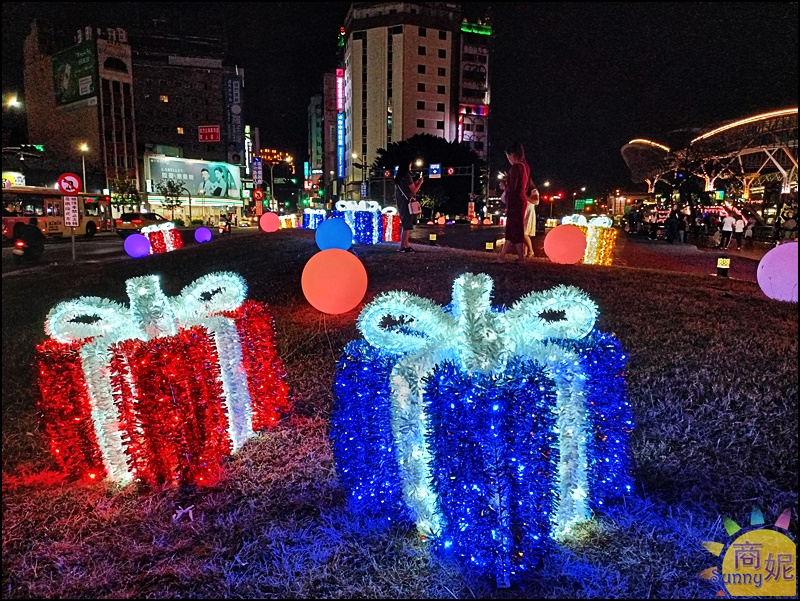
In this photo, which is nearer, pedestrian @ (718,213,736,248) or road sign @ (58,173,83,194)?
road sign @ (58,173,83,194)

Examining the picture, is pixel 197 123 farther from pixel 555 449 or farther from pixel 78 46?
pixel 555 449

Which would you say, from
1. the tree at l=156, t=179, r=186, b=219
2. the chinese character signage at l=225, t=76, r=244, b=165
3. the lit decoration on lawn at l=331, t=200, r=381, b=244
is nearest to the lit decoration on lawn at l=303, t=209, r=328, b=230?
the lit decoration on lawn at l=331, t=200, r=381, b=244

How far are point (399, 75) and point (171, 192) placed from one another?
3807 cm

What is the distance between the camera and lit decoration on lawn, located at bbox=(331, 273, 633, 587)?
217 cm

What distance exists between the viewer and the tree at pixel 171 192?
180ft

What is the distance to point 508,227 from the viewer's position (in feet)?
24.8

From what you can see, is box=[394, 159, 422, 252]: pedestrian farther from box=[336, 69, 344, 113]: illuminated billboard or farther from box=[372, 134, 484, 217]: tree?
box=[336, 69, 344, 113]: illuminated billboard

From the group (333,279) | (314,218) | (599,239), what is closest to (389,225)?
(314,218)

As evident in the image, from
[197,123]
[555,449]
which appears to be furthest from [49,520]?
[197,123]

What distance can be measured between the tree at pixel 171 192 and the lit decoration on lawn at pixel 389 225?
147 feet

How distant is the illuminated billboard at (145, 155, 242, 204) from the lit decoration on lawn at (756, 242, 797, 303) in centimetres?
6029

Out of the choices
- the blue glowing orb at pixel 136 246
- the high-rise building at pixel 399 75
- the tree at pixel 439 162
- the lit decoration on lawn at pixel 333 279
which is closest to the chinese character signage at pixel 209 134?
the high-rise building at pixel 399 75

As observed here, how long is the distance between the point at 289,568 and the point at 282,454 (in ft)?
3.92

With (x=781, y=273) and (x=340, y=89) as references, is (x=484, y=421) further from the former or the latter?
(x=340, y=89)
